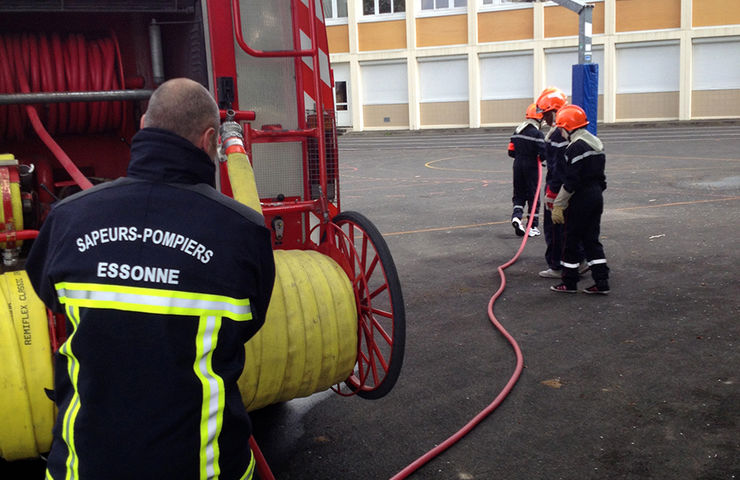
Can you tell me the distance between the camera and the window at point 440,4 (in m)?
34.6

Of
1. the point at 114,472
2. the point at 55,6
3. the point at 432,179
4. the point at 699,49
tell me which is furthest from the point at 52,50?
the point at 699,49

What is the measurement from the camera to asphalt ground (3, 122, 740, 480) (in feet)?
12.9

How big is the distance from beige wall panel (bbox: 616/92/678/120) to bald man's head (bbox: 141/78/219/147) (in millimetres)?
33021

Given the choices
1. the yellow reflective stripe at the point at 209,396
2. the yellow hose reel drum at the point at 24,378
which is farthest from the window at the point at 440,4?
the yellow reflective stripe at the point at 209,396

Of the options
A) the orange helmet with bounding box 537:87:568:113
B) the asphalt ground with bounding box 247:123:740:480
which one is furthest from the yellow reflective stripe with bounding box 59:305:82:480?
the orange helmet with bounding box 537:87:568:113

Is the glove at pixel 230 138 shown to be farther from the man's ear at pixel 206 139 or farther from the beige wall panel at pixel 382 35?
the beige wall panel at pixel 382 35

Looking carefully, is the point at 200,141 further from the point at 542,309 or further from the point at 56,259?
the point at 542,309

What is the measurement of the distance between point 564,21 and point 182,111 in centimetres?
3269

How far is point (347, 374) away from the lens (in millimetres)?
3920

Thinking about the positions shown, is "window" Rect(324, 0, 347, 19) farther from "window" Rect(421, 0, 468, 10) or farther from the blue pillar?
the blue pillar

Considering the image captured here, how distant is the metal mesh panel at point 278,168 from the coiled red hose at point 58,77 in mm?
904

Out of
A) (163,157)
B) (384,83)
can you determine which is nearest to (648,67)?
(384,83)

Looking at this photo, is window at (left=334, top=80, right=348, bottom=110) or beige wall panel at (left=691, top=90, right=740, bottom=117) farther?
window at (left=334, top=80, right=348, bottom=110)

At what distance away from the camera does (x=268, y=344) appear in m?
3.59
